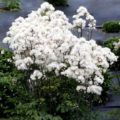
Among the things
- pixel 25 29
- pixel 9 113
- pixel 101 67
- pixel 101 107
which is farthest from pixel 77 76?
pixel 101 107

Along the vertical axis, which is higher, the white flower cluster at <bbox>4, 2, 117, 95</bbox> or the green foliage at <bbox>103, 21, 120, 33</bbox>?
the green foliage at <bbox>103, 21, 120, 33</bbox>

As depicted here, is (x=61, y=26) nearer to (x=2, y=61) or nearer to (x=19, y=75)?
(x=19, y=75)

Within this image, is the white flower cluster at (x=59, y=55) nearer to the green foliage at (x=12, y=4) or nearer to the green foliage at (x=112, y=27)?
the green foliage at (x=112, y=27)

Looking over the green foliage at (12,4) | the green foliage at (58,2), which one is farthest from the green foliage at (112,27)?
the green foliage at (12,4)

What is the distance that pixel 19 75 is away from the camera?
702 cm

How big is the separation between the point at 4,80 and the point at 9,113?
60 cm

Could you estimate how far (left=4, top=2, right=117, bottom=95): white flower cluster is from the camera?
247 inches

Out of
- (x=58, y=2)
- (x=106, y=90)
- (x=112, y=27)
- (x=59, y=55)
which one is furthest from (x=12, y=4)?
(x=59, y=55)

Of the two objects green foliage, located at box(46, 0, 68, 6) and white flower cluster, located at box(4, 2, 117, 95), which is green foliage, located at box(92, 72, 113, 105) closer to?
white flower cluster, located at box(4, 2, 117, 95)

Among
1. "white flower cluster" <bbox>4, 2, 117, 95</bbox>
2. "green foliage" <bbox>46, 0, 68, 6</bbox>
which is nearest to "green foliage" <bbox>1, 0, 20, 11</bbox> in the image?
"green foliage" <bbox>46, 0, 68, 6</bbox>

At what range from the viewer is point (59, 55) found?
6.60m

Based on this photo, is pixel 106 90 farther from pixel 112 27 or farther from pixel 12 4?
pixel 12 4

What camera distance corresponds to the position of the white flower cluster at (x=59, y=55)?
6.27m

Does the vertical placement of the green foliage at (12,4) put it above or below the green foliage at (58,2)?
below
